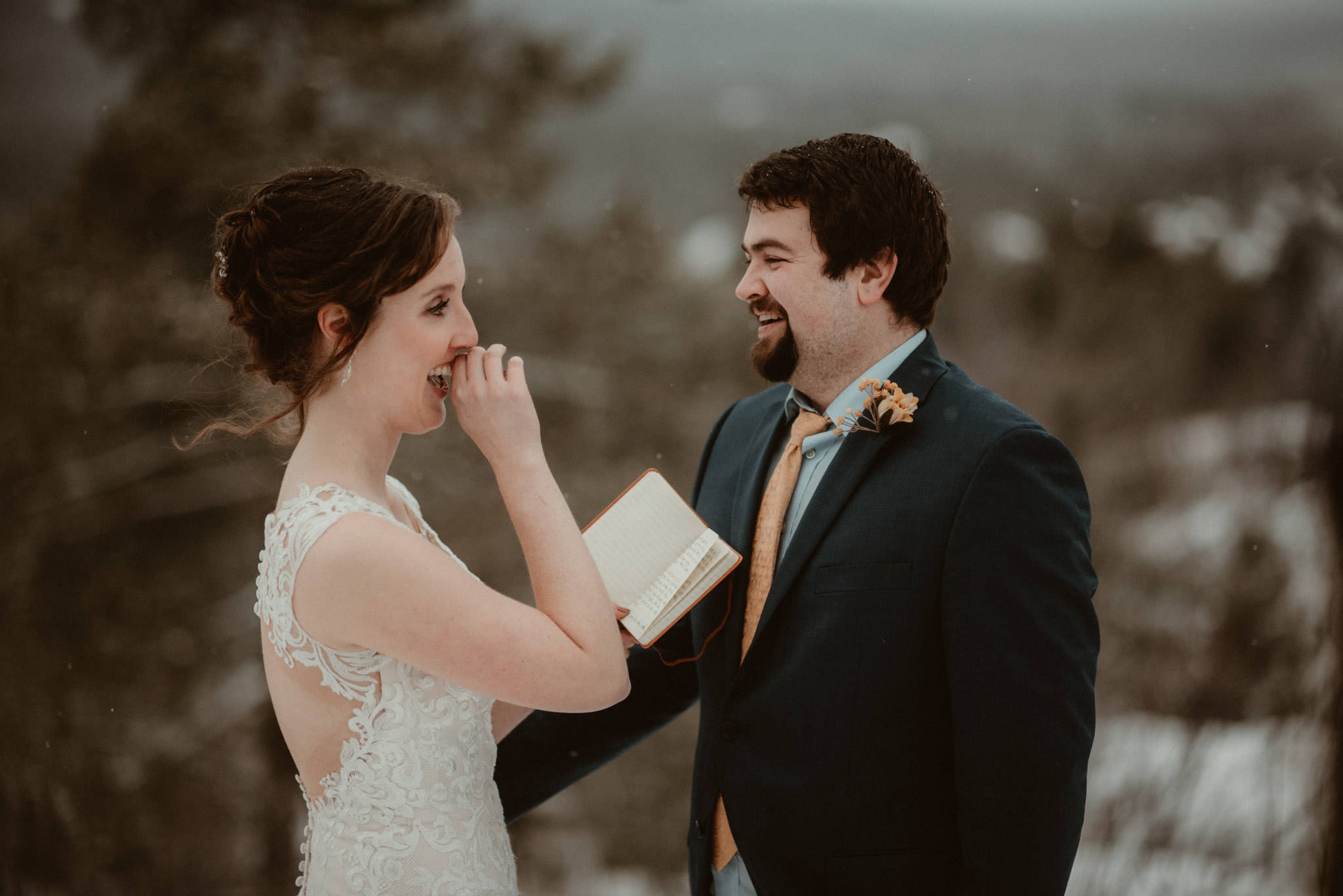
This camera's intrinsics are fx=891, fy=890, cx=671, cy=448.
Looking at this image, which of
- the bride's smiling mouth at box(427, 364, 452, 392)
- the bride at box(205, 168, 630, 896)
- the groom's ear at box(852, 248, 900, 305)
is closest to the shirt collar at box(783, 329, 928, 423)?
the groom's ear at box(852, 248, 900, 305)

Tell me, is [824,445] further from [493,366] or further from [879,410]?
[493,366]

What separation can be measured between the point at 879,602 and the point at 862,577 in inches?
1.8

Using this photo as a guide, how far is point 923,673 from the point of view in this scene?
4.55 ft

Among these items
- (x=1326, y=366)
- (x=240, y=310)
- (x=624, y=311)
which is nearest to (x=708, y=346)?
(x=624, y=311)

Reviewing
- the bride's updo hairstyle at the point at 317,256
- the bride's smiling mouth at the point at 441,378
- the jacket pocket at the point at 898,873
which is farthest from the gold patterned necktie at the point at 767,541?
the bride's updo hairstyle at the point at 317,256

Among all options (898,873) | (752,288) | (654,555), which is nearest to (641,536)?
(654,555)

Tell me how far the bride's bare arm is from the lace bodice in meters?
0.08

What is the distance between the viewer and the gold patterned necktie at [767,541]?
61.4 inches

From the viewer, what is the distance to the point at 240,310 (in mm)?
1457

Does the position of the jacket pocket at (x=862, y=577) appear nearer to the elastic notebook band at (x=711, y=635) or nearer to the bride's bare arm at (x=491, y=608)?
the elastic notebook band at (x=711, y=635)

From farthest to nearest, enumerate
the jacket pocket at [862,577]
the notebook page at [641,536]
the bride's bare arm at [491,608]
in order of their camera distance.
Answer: the notebook page at [641,536] < the jacket pocket at [862,577] < the bride's bare arm at [491,608]

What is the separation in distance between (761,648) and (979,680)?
354mm

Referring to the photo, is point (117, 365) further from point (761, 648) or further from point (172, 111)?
point (761, 648)

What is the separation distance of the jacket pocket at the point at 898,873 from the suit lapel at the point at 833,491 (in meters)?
0.37
